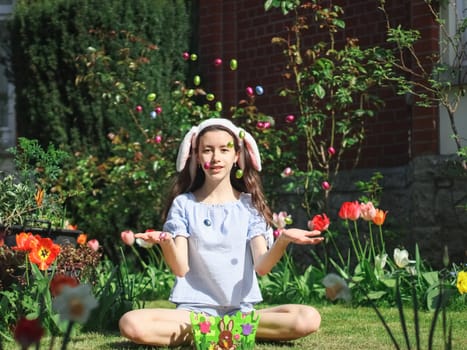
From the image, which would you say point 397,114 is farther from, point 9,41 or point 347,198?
point 9,41

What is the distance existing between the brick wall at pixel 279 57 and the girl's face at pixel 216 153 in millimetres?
2814

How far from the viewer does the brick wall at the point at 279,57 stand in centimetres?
660

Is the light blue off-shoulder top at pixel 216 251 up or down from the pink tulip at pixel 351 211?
down

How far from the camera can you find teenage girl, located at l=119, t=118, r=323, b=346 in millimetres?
3895

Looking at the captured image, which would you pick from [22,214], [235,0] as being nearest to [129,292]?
[22,214]

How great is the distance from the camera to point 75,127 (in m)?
7.77

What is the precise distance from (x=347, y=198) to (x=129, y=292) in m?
2.93

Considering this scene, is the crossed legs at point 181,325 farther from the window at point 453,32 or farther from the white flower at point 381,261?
the window at point 453,32

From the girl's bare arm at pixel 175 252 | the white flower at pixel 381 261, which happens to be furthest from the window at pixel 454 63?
the girl's bare arm at pixel 175 252

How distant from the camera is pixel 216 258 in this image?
13.0 feet

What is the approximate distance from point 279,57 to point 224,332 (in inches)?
183

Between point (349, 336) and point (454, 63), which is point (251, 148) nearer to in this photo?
point (349, 336)

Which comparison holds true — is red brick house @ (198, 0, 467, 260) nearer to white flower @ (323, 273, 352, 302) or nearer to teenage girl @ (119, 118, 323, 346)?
teenage girl @ (119, 118, 323, 346)

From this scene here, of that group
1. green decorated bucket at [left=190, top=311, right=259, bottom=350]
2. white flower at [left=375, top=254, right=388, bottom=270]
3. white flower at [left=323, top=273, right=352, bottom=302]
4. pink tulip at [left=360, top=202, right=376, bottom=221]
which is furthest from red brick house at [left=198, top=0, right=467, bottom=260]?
white flower at [left=323, top=273, right=352, bottom=302]
